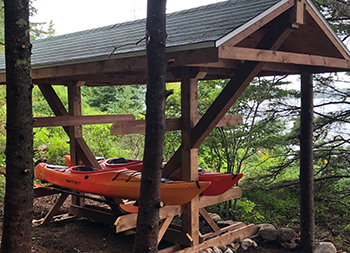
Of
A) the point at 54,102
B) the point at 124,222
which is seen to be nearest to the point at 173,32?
the point at 124,222

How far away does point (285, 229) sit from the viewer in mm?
6367

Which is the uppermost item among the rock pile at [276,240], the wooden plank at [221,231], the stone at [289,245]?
A: the wooden plank at [221,231]

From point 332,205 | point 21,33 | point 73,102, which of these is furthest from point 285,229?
point 21,33

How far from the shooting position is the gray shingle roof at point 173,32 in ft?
13.3

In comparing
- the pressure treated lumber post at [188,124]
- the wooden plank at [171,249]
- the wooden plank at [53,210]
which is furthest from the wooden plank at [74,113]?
the wooden plank at [171,249]

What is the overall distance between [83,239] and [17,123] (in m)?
3.13

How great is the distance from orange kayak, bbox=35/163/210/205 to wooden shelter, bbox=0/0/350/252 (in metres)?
0.32

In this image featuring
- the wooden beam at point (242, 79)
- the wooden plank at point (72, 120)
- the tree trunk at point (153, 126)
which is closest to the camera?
the tree trunk at point (153, 126)

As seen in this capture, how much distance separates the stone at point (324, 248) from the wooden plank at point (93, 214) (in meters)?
3.47

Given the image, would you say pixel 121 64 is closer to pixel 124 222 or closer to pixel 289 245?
pixel 124 222

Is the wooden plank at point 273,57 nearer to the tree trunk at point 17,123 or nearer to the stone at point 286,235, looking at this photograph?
the tree trunk at point 17,123

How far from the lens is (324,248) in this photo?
6070 millimetres

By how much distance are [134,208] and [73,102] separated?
2.94 m

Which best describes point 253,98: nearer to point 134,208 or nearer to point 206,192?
point 206,192
